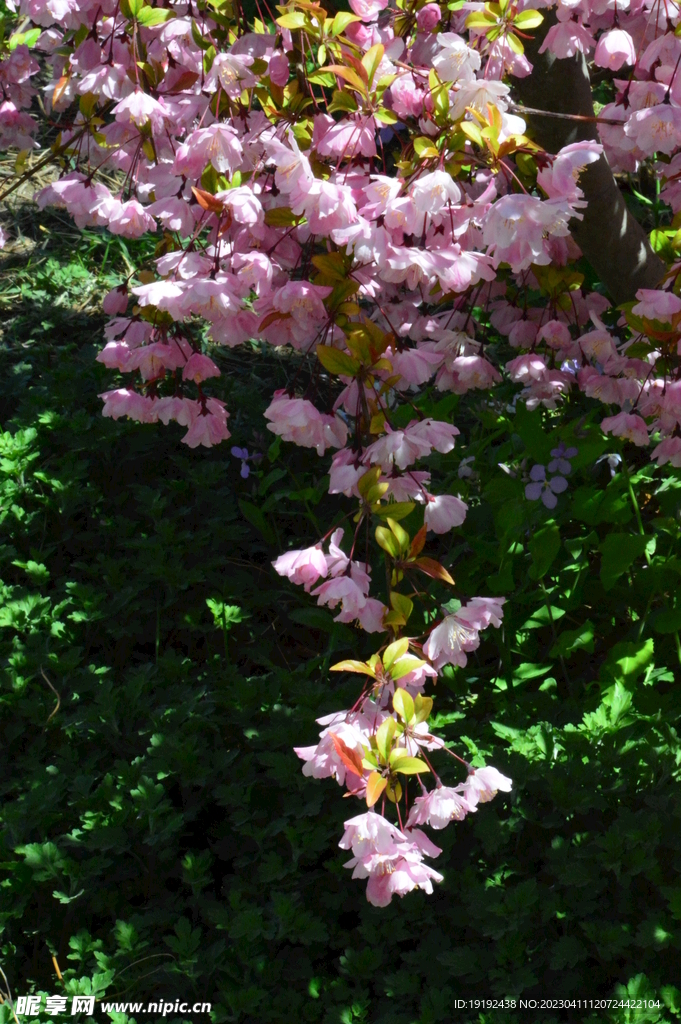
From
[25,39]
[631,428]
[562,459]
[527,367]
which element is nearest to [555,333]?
[527,367]

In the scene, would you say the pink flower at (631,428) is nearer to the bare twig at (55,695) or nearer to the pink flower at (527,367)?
the pink flower at (527,367)

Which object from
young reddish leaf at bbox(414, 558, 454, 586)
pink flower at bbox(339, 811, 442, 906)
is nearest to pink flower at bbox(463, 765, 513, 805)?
pink flower at bbox(339, 811, 442, 906)

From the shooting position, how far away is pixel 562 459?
2164 mm

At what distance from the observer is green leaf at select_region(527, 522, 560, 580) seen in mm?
2033

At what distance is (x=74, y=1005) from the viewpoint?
1448 millimetres

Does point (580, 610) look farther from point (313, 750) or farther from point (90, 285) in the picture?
point (90, 285)

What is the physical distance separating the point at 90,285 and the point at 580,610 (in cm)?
242

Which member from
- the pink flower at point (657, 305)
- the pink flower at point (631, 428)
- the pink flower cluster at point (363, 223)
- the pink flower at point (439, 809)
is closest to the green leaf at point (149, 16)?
the pink flower cluster at point (363, 223)

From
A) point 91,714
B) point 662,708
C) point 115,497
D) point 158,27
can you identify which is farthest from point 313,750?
point 115,497

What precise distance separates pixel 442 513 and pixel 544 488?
85 cm

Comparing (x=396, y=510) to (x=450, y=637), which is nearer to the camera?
(x=396, y=510)

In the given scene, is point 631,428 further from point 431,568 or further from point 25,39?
Answer: point 25,39

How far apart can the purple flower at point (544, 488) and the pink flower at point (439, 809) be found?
1019 mm

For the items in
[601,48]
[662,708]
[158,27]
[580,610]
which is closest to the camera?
[601,48]
